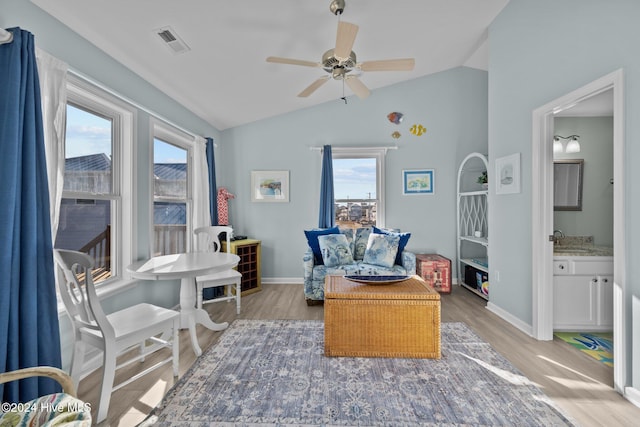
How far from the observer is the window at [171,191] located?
3111 millimetres

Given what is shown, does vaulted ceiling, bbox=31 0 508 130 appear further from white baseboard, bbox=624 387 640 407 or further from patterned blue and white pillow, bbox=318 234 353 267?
white baseboard, bbox=624 387 640 407

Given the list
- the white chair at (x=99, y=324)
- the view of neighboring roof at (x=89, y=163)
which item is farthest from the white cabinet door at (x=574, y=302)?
the view of neighboring roof at (x=89, y=163)

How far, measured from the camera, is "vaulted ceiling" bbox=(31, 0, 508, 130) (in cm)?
201

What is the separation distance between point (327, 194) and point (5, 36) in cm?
335

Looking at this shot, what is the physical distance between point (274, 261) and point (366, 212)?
5.41 ft

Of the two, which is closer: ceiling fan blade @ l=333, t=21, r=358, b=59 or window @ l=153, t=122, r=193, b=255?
ceiling fan blade @ l=333, t=21, r=358, b=59

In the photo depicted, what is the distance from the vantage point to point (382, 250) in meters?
3.59

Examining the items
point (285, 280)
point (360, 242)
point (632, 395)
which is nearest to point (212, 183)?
point (285, 280)

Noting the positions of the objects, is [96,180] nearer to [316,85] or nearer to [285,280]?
[316,85]

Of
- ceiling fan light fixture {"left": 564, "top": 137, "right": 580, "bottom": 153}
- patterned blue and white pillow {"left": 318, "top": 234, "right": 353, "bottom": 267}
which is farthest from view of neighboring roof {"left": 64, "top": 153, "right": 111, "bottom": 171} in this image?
ceiling fan light fixture {"left": 564, "top": 137, "right": 580, "bottom": 153}

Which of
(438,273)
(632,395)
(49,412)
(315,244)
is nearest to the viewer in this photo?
(49,412)

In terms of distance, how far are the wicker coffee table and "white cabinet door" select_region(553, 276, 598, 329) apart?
1406 millimetres

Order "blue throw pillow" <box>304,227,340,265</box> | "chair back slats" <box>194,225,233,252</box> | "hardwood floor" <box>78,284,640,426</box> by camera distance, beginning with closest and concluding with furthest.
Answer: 1. "hardwood floor" <box>78,284,640,426</box>
2. "chair back slats" <box>194,225,233,252</box>
3. "blue throw pillow" <box>304,227,340,265</box>

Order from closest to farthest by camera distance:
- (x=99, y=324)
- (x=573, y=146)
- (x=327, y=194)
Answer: (x=99, y=324) → (x=573, y=146) → (x=327, y=194)
